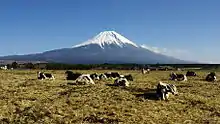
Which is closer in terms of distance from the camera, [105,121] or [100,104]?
[105,121]

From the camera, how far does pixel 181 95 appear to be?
3597 cm

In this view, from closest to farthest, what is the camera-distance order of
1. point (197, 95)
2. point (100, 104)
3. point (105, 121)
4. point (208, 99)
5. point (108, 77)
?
1. point (105, 121)
2. point (100, 104)
3. point (208, 99)
4. point (197, 95)
5. point (108, 77)

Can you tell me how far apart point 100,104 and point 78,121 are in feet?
14.9

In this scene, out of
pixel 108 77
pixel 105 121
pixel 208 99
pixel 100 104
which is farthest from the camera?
pixel 108 77

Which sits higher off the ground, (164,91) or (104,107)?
(164,91)

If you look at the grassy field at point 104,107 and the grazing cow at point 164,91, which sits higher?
the grazing cow at point 164,91

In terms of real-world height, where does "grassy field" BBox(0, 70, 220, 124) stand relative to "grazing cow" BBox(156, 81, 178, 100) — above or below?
below

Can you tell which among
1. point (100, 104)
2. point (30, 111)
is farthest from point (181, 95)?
point (30, 111)

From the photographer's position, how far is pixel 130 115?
2834 centimetres

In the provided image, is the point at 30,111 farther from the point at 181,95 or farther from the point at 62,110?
the point at 181,95

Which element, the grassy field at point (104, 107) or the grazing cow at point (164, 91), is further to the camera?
the grazing cow at point (164, 91)

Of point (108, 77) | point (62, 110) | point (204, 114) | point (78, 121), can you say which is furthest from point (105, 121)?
point (108, 77)

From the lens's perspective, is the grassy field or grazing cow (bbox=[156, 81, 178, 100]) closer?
the grassy field

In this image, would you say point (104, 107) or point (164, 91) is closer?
point (104, 107)
